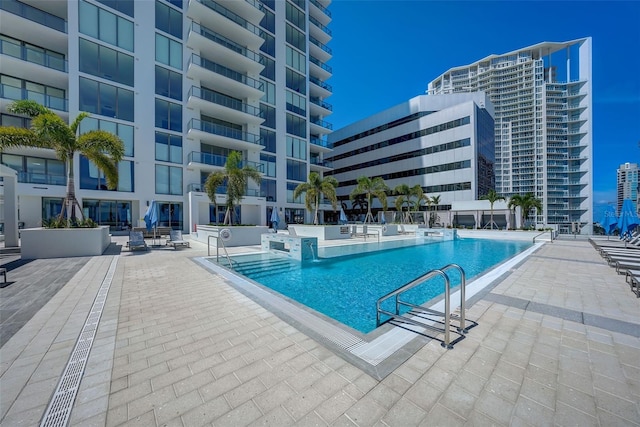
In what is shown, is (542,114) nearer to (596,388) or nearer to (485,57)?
(485,57)

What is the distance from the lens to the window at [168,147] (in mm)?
21797

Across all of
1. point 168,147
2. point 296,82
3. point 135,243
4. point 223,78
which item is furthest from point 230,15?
point 135,243

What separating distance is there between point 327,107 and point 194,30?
17.7 metres

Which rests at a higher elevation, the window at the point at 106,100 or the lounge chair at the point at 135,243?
the window at the point at 106,100

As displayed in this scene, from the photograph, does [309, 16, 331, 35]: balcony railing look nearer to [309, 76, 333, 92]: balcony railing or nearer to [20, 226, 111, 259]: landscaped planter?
[309, 76, 333, 92]: balcony railing

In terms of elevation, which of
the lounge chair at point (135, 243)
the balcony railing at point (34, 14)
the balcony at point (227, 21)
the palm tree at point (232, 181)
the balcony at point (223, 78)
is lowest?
the lounge chair at point (135, 243)

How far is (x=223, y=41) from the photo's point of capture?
80.3ft

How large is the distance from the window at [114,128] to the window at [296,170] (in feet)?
50.9

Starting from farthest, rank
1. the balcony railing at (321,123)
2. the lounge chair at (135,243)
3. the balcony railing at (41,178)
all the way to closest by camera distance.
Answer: the balcony railing at (321,123), the balcony railing at (41,178), the lounge chair at (135,243)

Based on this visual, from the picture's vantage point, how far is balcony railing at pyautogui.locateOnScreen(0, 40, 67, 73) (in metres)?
18.1

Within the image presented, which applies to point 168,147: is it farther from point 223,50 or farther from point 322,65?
point 322,65

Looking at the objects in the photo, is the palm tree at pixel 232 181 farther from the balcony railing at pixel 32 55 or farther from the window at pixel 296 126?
the balcony railing at pixel 32 55

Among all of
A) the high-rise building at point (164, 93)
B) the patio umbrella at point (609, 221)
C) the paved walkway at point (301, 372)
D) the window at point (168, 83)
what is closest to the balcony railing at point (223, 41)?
the high-rise building at point (164, 93)

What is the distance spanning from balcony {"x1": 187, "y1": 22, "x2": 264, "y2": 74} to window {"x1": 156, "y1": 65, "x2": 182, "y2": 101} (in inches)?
139
